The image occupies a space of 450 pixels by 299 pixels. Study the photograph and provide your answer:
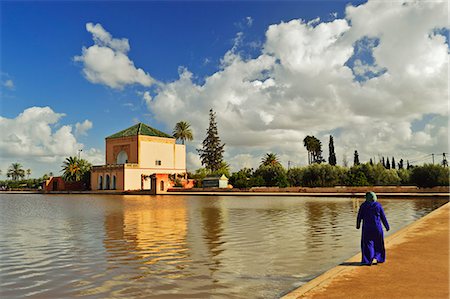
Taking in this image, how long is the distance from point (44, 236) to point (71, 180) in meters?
55.4

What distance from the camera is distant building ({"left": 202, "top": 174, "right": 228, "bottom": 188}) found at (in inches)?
1911

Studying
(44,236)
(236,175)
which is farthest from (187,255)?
(236,175)

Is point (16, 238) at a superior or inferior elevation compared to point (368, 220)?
inferior

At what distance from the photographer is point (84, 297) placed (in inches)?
214

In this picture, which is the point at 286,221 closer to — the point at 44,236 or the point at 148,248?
the point at 148,248

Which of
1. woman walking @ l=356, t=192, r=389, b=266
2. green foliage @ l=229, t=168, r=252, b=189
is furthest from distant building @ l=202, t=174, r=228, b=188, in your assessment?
woman walking @ l=356, t=192, r=389, b=266

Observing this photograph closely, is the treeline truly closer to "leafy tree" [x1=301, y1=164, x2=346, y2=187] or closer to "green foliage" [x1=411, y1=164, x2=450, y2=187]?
"leafy tree" [x1=301, y1=164, x2=346, y2=187]

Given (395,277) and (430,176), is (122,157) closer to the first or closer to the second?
(430,176)

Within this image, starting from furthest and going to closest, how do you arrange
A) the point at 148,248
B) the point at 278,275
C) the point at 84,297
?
the point at 148,248, the point at 278,275, the point at 84,297

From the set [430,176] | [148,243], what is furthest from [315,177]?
[148,243]

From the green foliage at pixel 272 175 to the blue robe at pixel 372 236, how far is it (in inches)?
1503

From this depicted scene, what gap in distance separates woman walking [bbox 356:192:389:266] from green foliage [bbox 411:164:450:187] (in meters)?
30.3

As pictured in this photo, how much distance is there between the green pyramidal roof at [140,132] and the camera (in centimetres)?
6063

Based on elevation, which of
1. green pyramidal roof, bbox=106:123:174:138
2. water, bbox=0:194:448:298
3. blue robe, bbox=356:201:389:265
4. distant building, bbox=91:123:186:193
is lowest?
water, bbox=0:194:448:298
